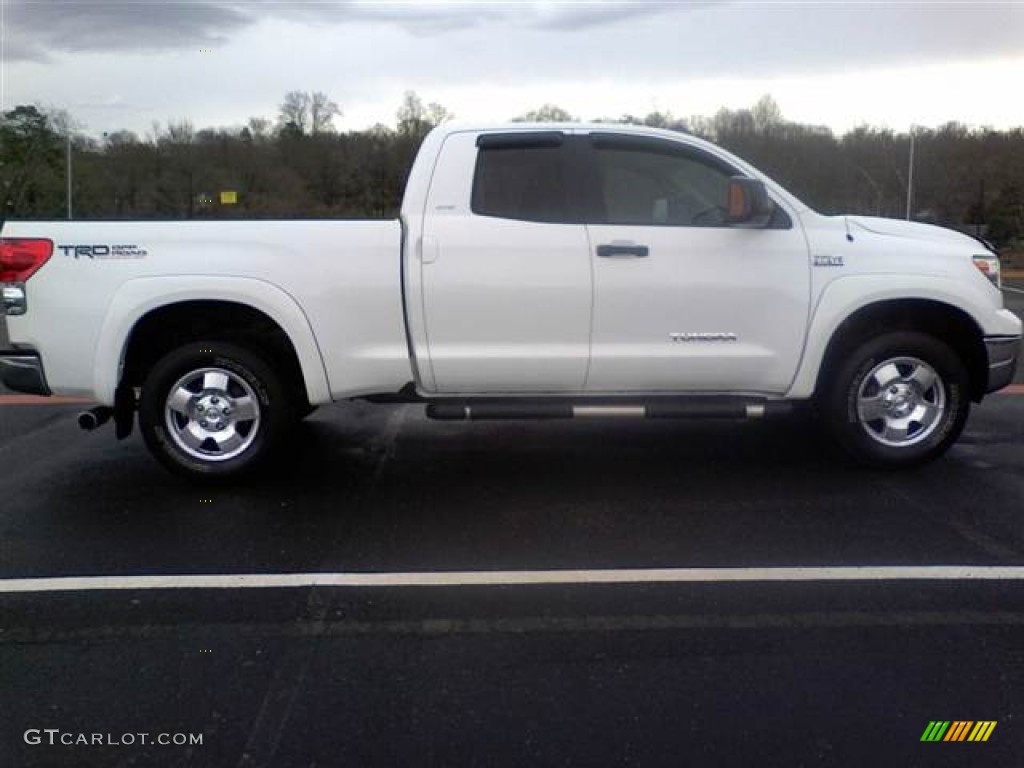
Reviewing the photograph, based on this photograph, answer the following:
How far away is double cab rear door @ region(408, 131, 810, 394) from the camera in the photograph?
18.5 ft

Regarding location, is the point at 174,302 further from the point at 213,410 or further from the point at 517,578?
the point at 517,578

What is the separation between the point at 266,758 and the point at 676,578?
6.71ft

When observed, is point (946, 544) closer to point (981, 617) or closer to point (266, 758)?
point (981, 617)

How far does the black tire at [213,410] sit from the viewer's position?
5.71 metres

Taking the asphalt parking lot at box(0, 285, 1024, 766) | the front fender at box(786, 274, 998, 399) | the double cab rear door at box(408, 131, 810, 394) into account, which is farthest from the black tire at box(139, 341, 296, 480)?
the front fender at box(786, 274, 998, 399)

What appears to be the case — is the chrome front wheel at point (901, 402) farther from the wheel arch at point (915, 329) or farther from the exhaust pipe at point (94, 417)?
the exhaust pipe at point (94, 417)

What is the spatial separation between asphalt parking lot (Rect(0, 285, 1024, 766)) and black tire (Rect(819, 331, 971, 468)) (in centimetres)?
19

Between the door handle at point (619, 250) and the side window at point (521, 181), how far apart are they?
281mm

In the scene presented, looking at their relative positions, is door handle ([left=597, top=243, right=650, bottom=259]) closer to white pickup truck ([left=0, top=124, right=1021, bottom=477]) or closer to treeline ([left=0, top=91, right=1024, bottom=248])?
white pickup truck ([left=0, top=124, right=1021, bottom=477])

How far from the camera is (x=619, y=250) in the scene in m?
5.65

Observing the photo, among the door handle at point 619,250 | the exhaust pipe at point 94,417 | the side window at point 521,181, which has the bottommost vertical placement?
the exhaust pipe at point 94,417

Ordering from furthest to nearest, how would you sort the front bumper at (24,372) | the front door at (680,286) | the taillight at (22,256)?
the front door at (680,286), the front bumper at (24,372), the taillight at (22,256)

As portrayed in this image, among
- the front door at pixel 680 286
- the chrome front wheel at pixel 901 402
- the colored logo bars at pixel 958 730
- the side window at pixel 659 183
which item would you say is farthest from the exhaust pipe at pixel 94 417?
the colored logo bars at pixel 958 730

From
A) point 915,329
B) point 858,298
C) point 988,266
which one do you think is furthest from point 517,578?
point 988,266
